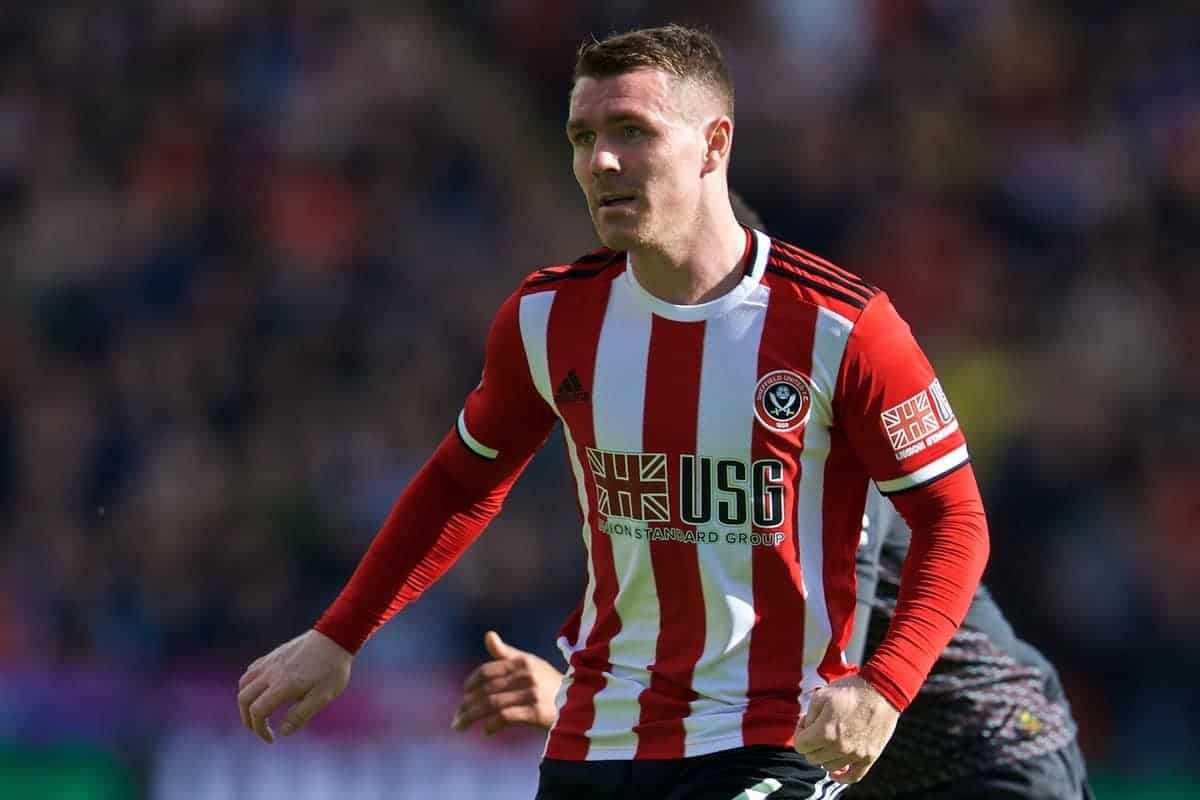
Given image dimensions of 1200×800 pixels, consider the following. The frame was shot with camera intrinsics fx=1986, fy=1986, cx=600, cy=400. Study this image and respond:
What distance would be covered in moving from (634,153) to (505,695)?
4.60 ft

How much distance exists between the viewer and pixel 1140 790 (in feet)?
27.1

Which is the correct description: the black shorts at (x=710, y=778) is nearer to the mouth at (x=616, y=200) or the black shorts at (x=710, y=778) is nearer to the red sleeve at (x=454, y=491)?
the red sleeve at (x=454, y=491)

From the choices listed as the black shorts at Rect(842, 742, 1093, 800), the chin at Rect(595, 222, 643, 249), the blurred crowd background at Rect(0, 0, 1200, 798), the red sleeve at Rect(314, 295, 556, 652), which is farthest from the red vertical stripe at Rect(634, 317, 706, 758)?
the blurred crowd background at Rect(0, 0, 1200, 798)

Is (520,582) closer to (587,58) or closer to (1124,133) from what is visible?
(1124,133)

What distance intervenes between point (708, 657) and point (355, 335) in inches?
264

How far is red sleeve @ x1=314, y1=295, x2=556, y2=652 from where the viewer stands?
416 centimetres

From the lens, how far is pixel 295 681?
4.08 m

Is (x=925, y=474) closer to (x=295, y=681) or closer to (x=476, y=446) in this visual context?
(x=476, y=446)

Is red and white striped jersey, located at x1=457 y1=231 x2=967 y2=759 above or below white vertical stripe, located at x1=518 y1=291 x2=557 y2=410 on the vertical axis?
below

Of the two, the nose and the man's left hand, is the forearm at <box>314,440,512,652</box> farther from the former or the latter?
the man's left hand

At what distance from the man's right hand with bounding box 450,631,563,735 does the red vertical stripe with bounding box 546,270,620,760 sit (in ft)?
1.70

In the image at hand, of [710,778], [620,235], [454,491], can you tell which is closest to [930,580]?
[710,778]

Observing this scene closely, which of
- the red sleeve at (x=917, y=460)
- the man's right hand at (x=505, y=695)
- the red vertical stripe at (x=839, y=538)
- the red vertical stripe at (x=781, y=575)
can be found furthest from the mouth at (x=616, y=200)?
the man's right hand at (x=505, y=695)

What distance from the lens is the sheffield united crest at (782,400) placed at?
381 cm
